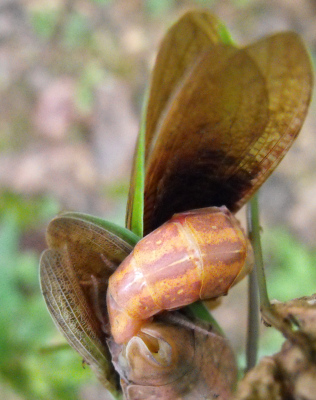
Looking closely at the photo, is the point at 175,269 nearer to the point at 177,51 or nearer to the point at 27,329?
the point at 177,51

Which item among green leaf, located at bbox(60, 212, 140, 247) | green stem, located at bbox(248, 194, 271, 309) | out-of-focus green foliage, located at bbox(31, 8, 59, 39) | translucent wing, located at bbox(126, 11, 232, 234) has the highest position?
out-of-focus green foliage, located at bbox(31, 8, 59, 39)

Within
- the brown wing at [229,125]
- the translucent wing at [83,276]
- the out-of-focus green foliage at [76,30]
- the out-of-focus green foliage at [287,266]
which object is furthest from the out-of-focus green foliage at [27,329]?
A: the out-of-focus green foliage at [76,30]

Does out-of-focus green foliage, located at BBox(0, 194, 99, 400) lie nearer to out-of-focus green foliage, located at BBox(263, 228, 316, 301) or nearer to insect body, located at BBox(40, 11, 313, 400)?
insect body, located at BBox(40, 11, 313, 400)

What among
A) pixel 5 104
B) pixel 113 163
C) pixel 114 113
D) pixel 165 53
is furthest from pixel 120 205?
pixel 165 53

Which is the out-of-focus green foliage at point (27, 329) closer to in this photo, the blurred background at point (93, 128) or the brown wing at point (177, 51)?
the blurred background at point (93, 128)

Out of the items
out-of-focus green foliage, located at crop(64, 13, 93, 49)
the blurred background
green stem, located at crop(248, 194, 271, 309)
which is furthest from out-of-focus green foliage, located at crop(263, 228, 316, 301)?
out-of-focus green foliage, located at crop(64, 13, 93, 49)

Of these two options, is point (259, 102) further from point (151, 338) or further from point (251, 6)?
point (251, 6)
